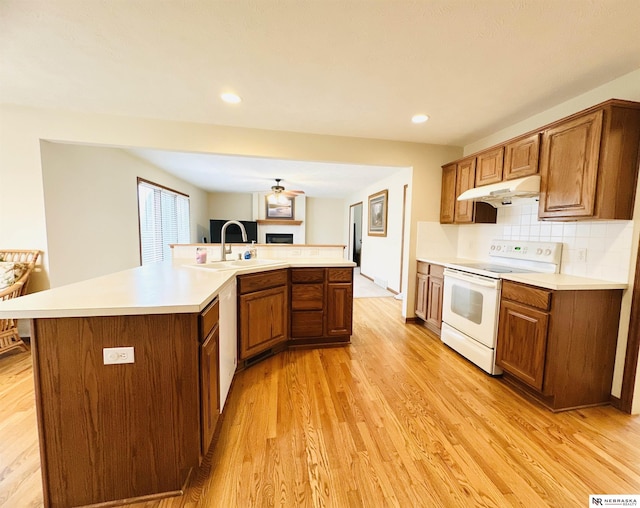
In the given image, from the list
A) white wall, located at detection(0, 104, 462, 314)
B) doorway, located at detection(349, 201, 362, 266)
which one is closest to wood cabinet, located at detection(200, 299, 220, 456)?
white wall, located at detection(0, 104, 462, 314)

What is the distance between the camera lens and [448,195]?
3379mm

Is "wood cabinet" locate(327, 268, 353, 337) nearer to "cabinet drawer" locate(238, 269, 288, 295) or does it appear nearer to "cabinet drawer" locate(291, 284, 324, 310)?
"cabinet drawer" locate(291, 284, 324, 310)

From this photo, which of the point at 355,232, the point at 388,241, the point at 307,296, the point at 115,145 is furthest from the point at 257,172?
the point at 355,232

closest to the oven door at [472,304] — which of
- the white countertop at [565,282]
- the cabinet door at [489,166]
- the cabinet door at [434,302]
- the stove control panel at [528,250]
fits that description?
the cabinet door at [434,302]

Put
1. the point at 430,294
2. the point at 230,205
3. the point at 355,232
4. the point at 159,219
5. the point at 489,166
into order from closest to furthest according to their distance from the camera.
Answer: the point at 489,166 < the point at 430,294 < the point at 159,219 < the point at 230,205 < the point at 355,232

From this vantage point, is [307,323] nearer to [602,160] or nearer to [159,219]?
[602,160]

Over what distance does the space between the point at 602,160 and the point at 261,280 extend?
103 inches

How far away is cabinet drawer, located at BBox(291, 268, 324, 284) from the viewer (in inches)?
107

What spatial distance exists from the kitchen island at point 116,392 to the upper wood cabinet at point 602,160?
8.42ft

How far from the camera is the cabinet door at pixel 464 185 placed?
2.99 m

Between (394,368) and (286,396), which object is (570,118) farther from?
(286,396)

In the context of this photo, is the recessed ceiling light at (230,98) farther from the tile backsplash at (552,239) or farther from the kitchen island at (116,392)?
the tile backsplash at (552,239)

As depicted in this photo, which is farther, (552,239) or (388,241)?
(388,241)

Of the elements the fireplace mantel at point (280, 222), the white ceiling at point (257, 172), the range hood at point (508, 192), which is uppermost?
the white ceiling at point (257, 172)
